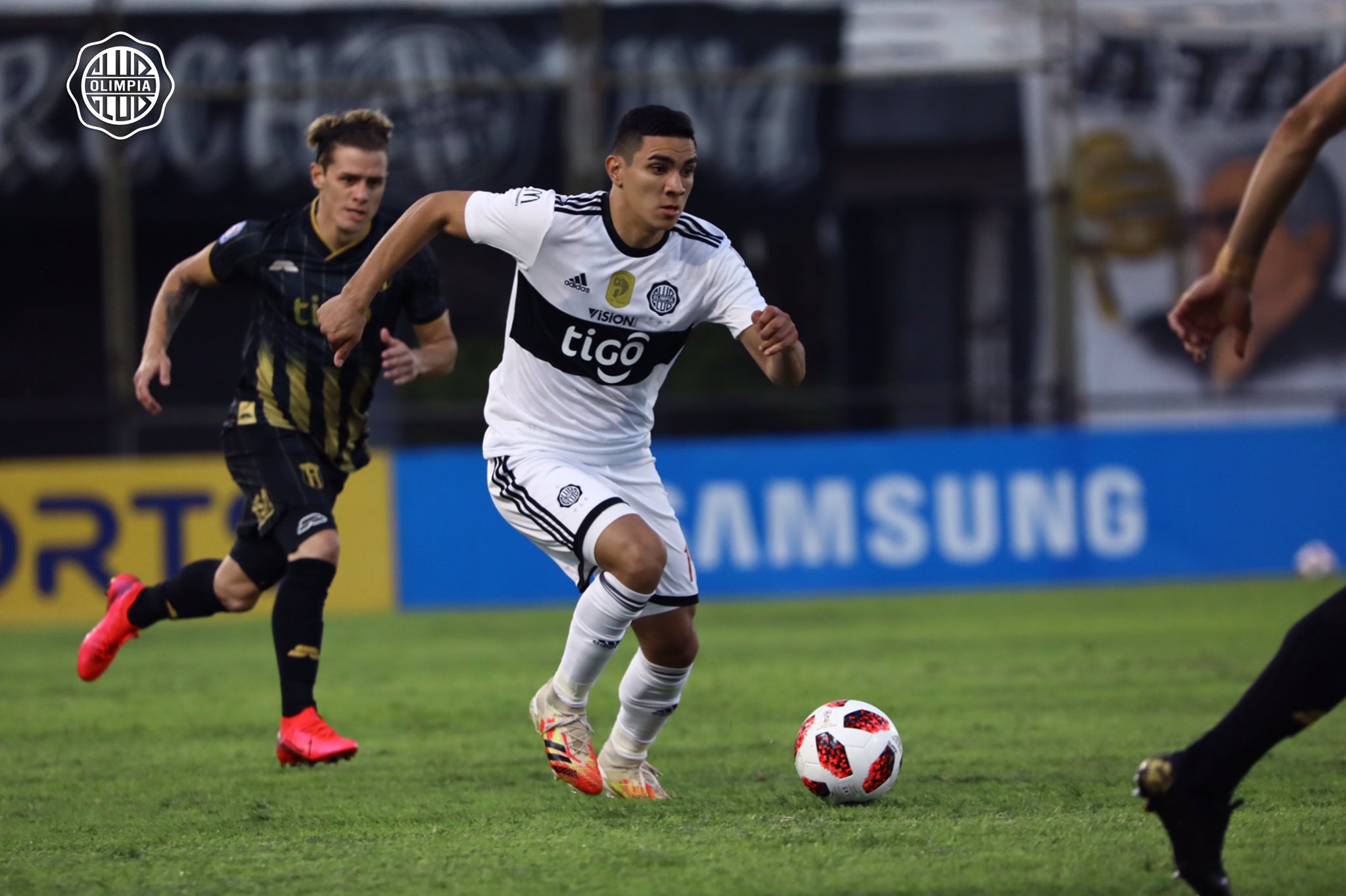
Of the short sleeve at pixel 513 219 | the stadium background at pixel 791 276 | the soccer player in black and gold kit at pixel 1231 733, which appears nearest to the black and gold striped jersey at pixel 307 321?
the short sleeve at pixel 513 219

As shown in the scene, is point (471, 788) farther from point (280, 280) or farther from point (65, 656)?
point (65, 656)

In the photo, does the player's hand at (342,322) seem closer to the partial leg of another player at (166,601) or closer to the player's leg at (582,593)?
the player's leg at (582,593)

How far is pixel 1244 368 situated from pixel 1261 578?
6.80 metres

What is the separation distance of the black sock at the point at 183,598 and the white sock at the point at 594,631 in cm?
172

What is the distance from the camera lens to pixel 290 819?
15.4ft

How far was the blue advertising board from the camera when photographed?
13.1 metres

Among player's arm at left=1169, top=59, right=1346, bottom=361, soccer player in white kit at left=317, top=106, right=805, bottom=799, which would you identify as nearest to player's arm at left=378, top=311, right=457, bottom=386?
soccer player in white kit at left=317, top=106, right=805, bottom=799

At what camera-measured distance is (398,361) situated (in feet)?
18.4

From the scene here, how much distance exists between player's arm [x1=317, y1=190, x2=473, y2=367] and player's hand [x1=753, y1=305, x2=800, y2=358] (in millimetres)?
966

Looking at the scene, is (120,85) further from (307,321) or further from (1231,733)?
(1231,733)

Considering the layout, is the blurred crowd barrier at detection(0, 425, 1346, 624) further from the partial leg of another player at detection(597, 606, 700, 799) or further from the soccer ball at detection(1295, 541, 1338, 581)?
the partial leg of another player at detection(597, 606, 700, 799)

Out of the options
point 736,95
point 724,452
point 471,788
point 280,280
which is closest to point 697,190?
point 736,95

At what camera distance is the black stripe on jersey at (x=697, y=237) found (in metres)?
5.23

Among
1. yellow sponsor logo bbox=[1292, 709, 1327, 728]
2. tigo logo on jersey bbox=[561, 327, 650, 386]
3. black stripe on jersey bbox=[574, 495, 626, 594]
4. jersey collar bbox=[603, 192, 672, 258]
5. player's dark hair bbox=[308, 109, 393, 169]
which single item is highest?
player's dark hair bbox=[308, 109, 393, 169]
